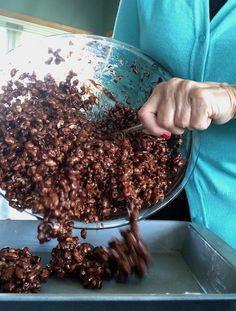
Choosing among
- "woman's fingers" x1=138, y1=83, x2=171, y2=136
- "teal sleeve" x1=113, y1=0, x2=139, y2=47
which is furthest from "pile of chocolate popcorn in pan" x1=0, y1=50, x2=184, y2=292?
"teal sleeve" x1=113, y1=0, x2=139, y2=47

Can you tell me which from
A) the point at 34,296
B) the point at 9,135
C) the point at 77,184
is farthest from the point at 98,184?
the point at 34,296

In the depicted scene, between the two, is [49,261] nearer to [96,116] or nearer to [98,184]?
[98,184]

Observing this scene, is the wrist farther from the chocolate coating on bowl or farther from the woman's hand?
the chocolate coating on bowl

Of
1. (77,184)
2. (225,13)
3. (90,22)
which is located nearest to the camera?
(77,184)

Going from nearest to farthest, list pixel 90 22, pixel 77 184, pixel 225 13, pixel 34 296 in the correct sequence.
A: 1. pixel 34 296
2. pixel 77 184
3. pixel 225 13
4. pixel 90 22

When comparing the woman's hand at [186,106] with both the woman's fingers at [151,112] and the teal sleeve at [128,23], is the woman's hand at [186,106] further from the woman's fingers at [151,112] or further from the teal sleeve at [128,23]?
the teal sleeve at [128,23]

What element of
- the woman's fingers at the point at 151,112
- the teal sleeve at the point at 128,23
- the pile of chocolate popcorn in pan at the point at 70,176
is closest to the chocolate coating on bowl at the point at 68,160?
the pile of chocolate popcorn in pan at the point at 70,176
